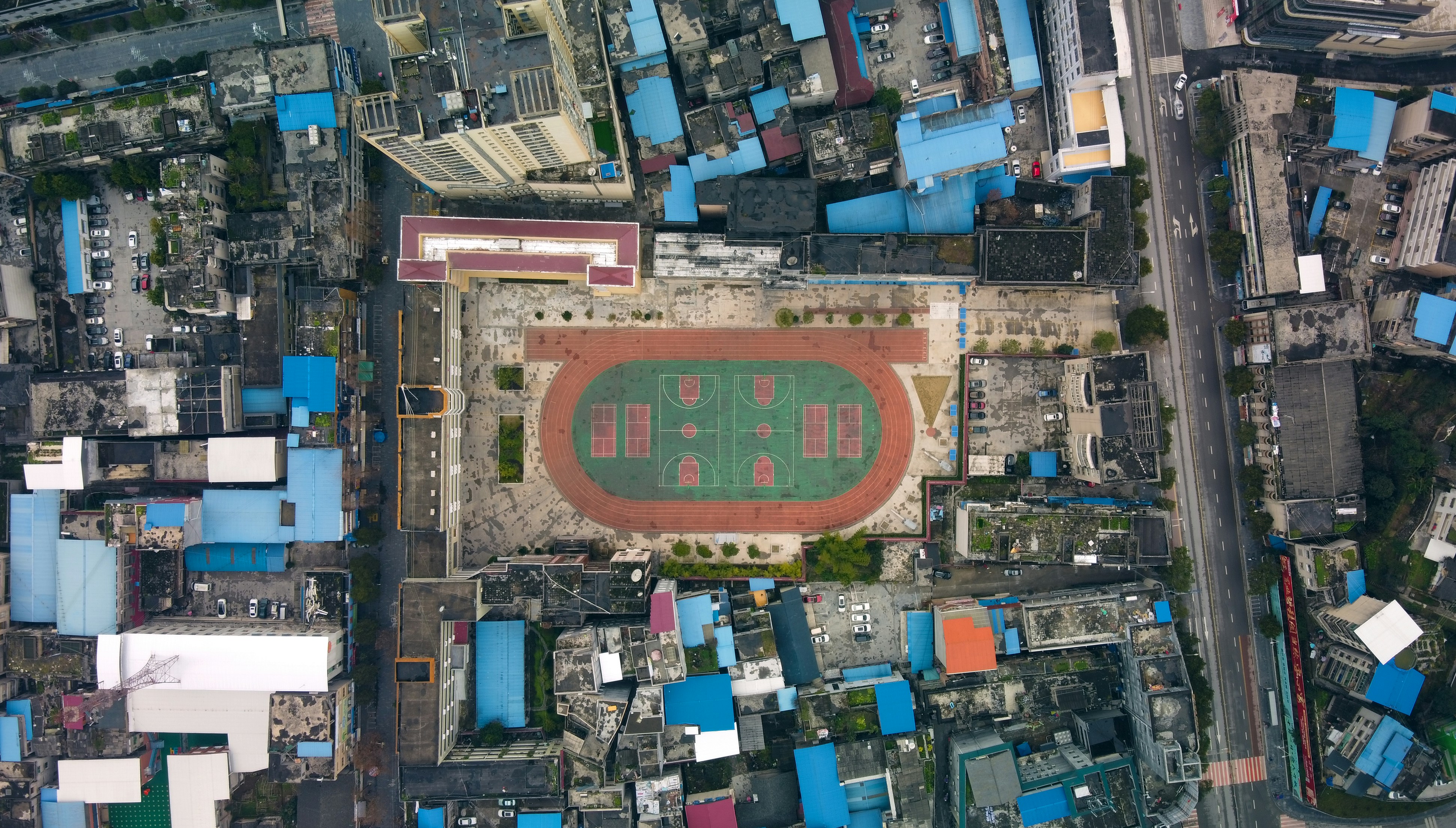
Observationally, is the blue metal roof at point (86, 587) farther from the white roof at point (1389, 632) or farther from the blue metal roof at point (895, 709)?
the white roof at point (1389, 632)

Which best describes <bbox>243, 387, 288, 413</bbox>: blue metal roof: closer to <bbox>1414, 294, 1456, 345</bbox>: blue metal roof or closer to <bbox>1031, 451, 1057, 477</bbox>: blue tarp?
<bbox>1031, 451, 1057, 477</bbox>: blue tarp

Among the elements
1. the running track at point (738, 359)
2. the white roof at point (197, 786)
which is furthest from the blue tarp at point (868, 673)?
the white roof at point (197, 786)

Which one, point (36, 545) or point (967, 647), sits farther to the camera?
point (36, 545)

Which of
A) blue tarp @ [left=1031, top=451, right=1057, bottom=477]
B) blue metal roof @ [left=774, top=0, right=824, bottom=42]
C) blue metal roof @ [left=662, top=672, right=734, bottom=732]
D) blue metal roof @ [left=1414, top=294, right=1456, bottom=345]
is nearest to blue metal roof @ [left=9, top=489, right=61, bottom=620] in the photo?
blue metal roof @ [left=662, top=672, right=734, bottom=732]

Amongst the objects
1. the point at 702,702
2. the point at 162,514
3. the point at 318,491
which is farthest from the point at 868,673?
the point at 162,514

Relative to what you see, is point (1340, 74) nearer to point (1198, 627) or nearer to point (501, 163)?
point (1198, 627)

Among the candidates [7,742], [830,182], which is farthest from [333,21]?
[7,742]

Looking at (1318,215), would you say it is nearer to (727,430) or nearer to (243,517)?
(727,430)

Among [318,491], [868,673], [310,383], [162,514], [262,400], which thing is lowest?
[868,673]
